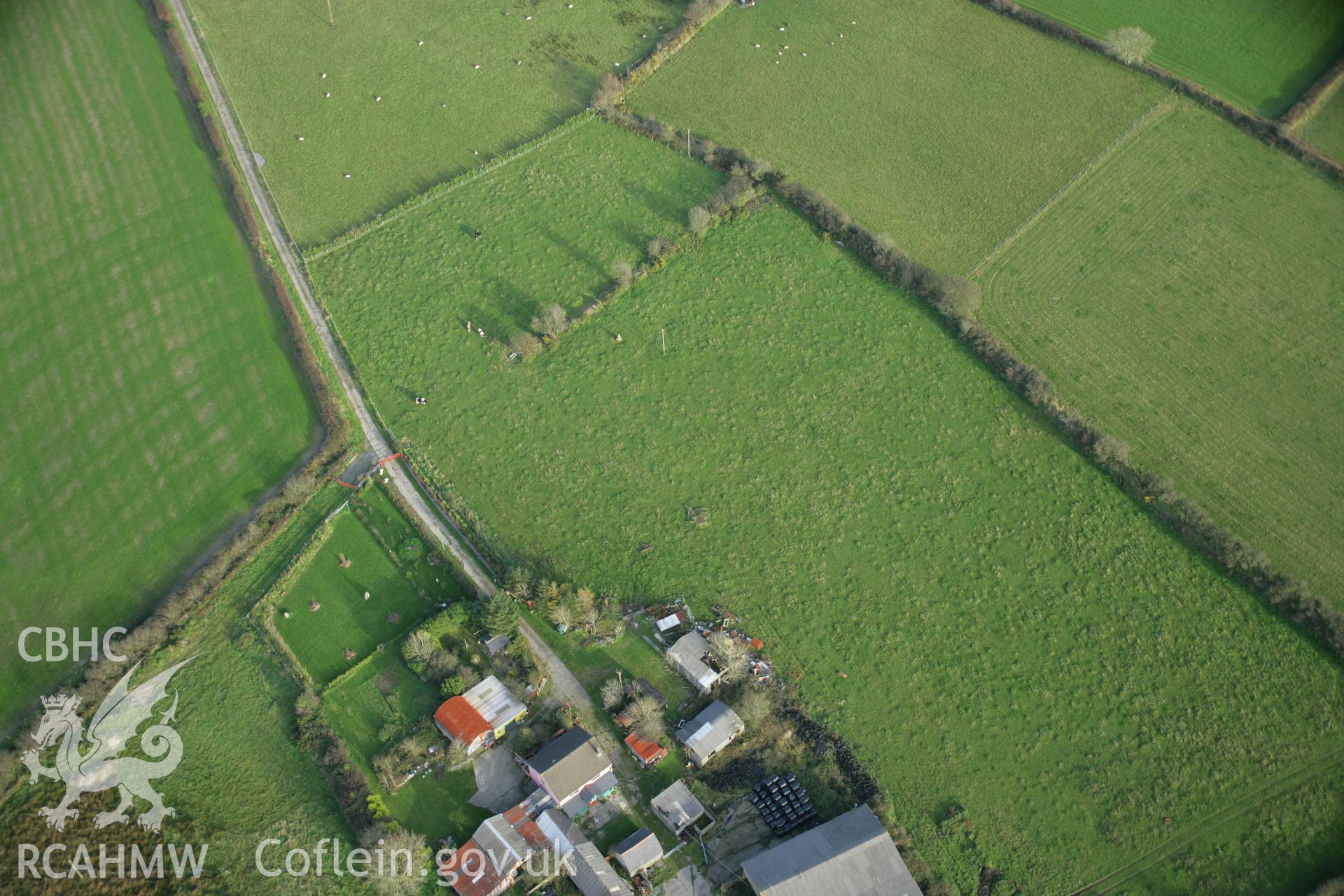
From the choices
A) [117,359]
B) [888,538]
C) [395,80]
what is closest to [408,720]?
[888,538]

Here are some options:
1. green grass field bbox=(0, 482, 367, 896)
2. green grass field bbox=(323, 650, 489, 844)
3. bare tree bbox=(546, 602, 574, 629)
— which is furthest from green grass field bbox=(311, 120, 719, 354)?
green grass field bbox=(323, 650, 489, 844)

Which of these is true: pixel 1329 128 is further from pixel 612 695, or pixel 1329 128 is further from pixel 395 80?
pixel 395 80

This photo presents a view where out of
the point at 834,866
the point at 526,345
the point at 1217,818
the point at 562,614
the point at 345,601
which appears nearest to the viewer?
the point at 834,866

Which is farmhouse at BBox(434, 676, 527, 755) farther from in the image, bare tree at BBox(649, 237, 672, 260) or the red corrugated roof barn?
bare tree at BBox(649, 237, 672, 260)

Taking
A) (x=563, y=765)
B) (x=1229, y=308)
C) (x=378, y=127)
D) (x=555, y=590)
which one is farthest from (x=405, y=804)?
(x=1229, y=308)

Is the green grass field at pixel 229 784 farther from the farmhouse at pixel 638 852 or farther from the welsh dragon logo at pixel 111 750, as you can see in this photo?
the farmhouse at pixel 638 852
